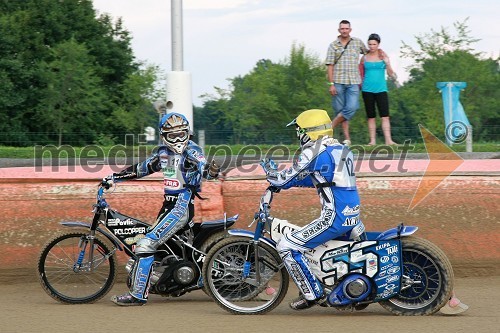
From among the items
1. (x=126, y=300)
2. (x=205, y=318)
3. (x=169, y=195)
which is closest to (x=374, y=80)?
(x=169, y=195)

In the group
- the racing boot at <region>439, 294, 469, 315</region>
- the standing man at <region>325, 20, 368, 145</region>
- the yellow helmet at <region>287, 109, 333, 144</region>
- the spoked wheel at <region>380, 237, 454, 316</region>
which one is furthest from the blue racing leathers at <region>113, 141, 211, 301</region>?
the standing man at <region>325, 20, 368, 145</region>

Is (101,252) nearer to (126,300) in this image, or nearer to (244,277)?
(126,300)

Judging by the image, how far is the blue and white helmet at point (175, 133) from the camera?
8.99 meters

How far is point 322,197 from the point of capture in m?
8.09

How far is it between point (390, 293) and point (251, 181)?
108 inches

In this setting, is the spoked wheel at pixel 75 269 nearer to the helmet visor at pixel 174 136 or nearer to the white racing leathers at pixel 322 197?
the helmet visor at pixel 174 136

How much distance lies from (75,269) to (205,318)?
169 cm

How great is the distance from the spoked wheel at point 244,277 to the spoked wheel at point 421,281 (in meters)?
1.01

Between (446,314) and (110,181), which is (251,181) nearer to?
(110,181)

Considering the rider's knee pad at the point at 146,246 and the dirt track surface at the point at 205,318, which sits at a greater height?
the rider's knee pad at the point at 146,246

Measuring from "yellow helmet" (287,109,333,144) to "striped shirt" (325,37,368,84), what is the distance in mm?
4949

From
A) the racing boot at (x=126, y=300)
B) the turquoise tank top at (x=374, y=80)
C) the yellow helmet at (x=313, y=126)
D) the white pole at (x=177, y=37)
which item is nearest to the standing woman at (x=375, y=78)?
the turquoise tank top at (x=374, y=80)

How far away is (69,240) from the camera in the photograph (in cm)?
905

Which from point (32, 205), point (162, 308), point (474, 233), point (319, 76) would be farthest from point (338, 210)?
point (319, 76)
